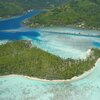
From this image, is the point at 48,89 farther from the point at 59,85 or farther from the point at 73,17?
the point at 73,17

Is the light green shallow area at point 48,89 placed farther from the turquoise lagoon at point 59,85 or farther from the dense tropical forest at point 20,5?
the dense tropical forest at point 20,5

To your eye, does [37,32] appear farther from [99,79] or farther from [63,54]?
[99,79]

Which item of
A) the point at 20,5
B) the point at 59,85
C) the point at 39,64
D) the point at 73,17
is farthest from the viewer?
the point at 20,5

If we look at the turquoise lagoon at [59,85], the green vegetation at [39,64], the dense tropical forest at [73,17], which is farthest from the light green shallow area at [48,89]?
the dense tropical forest at [73,17]

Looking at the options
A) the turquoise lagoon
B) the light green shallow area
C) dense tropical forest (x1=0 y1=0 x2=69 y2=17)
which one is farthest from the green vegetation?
dense tropical forest (x1=0 y1=0 x2=69 y2=17)

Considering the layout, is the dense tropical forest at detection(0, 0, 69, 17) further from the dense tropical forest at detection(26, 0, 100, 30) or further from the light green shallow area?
the light green shallow area

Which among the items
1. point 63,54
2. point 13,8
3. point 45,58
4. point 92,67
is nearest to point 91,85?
point 92,67

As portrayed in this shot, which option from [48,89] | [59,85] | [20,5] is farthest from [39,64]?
[20,5]
